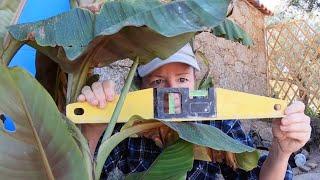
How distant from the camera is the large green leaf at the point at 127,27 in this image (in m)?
0.85

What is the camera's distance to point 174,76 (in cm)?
145

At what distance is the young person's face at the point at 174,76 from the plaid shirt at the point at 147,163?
124 mm

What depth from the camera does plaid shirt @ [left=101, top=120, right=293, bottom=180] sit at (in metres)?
1.42

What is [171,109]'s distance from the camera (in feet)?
3.32

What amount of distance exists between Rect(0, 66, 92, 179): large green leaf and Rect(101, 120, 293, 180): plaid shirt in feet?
1.81

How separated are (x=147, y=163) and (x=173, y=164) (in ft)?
1.34

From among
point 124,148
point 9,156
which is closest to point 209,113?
point 9,156

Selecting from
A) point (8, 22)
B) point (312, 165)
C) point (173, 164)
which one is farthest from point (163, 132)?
point (312, 165)

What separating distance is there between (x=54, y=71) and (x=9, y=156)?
44 cm

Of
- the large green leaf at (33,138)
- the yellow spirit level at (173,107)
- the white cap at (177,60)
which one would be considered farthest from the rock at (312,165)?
the large green leaf at (33,138)

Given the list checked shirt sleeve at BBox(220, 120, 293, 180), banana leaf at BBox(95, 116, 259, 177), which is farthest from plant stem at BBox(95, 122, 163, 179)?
checked shirt sleeve at BBox(220, 120, 293, 180)

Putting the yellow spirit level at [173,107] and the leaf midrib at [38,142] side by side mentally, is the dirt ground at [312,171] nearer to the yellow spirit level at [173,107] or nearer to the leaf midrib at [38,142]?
the yellow spirit level at [173,107]

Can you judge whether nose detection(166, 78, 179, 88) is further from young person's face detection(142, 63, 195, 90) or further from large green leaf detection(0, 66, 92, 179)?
large green leaf detection(0, 66, 92, 179)

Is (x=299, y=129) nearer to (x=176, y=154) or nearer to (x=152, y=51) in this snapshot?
(x=176, y=154)
